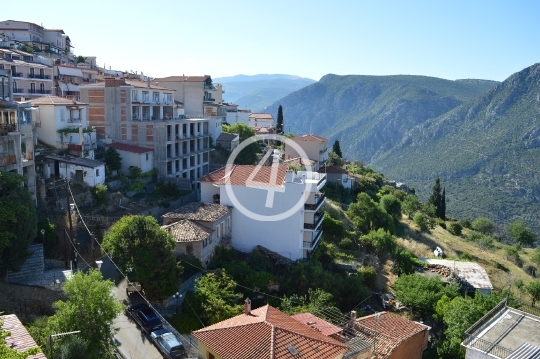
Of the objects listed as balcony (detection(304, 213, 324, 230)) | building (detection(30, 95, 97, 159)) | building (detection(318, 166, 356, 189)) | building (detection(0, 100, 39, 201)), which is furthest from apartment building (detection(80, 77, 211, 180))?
building (detection(318, 166, 356, 189))

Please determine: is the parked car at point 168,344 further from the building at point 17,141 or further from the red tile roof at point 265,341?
the building at point 17,141

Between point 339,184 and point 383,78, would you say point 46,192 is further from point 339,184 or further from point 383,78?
point 383,78

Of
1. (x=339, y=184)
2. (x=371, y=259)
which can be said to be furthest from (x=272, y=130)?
(x=371, y=259)

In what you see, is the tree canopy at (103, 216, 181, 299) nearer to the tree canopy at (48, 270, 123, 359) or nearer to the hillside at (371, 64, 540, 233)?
the tree canopy at (48, 270, 123, 359)

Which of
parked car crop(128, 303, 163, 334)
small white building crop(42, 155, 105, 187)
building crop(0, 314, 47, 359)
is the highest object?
small white building crop(42, 155, 105, 187)

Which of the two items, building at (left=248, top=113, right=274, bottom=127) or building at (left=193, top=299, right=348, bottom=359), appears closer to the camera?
building at (left=193, top=299, right=348, bottom=359)

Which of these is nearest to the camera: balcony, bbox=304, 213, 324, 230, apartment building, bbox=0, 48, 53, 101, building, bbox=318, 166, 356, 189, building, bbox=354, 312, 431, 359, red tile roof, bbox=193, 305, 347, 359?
red tile roof, bbox=193, 305, 347, 359

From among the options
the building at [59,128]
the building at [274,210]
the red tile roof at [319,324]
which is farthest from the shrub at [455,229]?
the building at [59,128]
